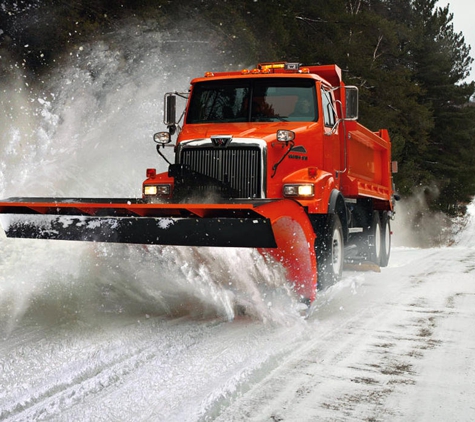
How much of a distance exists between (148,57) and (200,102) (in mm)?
10520

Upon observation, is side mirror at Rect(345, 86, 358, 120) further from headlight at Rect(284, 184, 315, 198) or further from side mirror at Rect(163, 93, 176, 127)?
side mirror at Rect(163, 93, 176, 127)

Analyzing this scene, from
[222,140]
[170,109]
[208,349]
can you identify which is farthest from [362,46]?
[208,349]

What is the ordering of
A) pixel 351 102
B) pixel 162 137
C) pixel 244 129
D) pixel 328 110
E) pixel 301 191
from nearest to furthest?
pixel 301 191 < pixel 244 129 < pixel 162 137 < pixel 351 102 < pixel 328 110

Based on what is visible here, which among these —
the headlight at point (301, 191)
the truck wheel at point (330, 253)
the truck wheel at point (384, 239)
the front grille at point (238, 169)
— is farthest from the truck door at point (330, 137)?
the truck wheel at point (384, 239)

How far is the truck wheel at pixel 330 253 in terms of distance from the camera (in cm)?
612

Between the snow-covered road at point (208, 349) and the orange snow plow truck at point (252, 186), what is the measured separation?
0.69 metres

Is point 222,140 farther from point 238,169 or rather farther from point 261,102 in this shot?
point 261,102

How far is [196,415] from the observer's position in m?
3.22

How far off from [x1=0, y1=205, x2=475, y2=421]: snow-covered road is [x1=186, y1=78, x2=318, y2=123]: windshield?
1.89 m

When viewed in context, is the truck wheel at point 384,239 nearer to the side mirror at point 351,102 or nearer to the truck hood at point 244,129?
the side mirror at point 351,102

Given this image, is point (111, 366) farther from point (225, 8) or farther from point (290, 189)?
point (225, 8)

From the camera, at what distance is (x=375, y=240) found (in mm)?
10500

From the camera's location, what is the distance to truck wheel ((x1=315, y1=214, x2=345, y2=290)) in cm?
612

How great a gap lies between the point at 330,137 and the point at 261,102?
3.08ft
